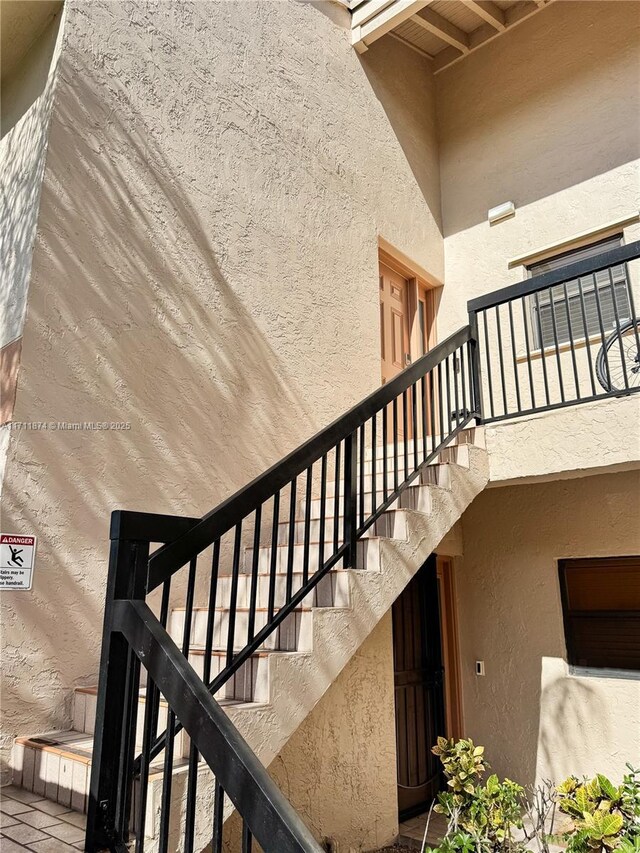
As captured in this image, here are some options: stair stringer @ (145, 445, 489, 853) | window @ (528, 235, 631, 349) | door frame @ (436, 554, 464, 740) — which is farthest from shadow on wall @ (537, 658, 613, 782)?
window @ (528, 235, 631, 349)

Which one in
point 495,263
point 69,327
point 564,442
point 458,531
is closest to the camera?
point 69,327

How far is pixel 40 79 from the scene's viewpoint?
135 inches

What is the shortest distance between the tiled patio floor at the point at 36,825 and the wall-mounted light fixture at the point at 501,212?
5.81 metres

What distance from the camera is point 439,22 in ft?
20.6

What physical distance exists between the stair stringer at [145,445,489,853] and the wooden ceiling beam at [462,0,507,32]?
15.8ft

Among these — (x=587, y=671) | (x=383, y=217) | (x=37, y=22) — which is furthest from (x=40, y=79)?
(x=587, y=671)

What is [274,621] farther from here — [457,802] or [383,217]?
[383,217]

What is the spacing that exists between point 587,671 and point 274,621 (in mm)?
3447

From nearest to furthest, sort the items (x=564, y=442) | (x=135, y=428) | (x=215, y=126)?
(x=135, y=428)
(x=564, y=442)
(x=215, y=126)

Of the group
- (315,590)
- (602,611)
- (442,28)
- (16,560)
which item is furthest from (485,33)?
(16,560)

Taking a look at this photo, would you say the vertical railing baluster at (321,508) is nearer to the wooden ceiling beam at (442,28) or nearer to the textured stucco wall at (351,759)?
the textured stucco wall at (351,759)

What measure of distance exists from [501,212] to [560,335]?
4.67 feet

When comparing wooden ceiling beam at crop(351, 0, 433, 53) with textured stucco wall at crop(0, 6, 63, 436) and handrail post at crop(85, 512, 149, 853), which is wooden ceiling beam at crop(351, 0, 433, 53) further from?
handrail post at crop(85, 512, 149, 853)

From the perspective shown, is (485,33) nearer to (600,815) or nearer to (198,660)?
(198,660)
